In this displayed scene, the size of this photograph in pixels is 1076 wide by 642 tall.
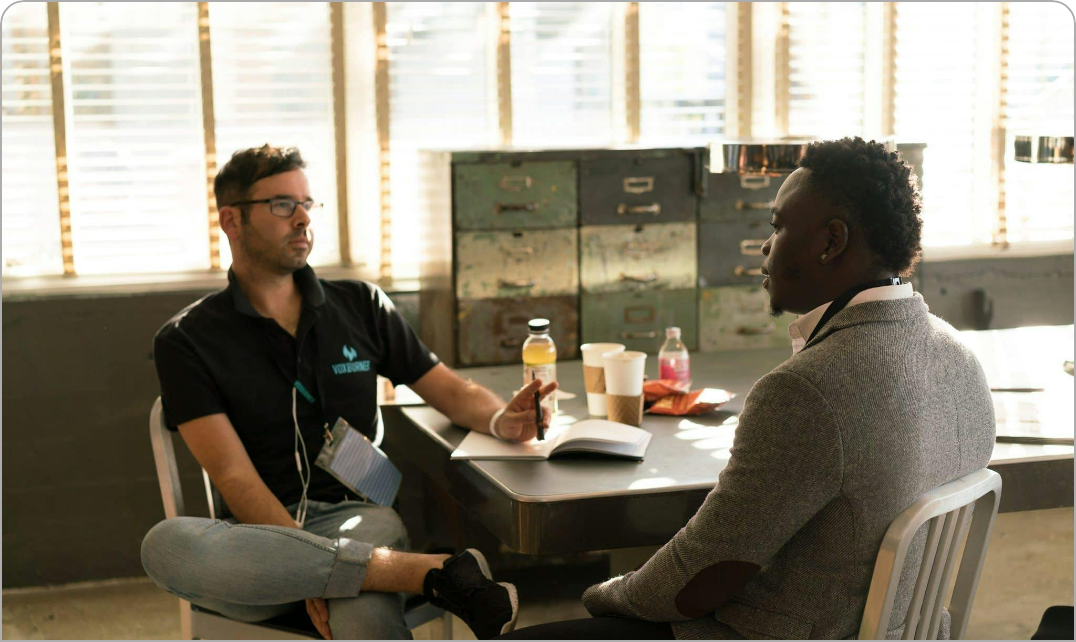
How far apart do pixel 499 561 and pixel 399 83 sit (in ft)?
7.12

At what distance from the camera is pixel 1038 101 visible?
5234mm

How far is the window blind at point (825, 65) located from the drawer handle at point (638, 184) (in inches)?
46.7

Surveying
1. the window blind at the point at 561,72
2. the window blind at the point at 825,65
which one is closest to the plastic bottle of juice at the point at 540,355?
the window blind at the point at 561,72

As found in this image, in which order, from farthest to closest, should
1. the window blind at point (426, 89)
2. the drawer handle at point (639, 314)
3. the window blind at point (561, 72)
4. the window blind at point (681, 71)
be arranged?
the window blind at point (681, 71) → the window blind at point (561, 72) → the window blind at point (426, 89) → the drawer handle at point (639, 314)

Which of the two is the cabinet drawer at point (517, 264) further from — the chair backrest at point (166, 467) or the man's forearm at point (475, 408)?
the chair backrest at point (166, 467)

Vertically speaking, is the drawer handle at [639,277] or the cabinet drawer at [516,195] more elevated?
the cabinet drawer at [516,195]

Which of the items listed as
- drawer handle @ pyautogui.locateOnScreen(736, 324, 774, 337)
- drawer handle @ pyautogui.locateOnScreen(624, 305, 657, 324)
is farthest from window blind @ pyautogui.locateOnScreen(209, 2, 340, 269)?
drawer handle @ pyautogui.locateOnScreen(736, 324, 774, 337)

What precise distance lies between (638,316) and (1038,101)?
2.64 meters

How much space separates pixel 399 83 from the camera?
14.6ft

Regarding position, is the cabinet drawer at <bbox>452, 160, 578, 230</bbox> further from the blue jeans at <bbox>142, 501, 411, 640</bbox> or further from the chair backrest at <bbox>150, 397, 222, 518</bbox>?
the blue jeans at <bbox>142, 501, 411, 640</bbox>

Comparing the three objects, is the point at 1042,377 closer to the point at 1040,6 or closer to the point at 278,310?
the point at 278,310

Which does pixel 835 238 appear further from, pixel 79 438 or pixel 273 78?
pixel 79 438

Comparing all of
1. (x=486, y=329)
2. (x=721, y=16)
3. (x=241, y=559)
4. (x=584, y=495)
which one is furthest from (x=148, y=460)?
(x=721, y=16)

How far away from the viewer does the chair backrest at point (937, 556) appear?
4.75ft
